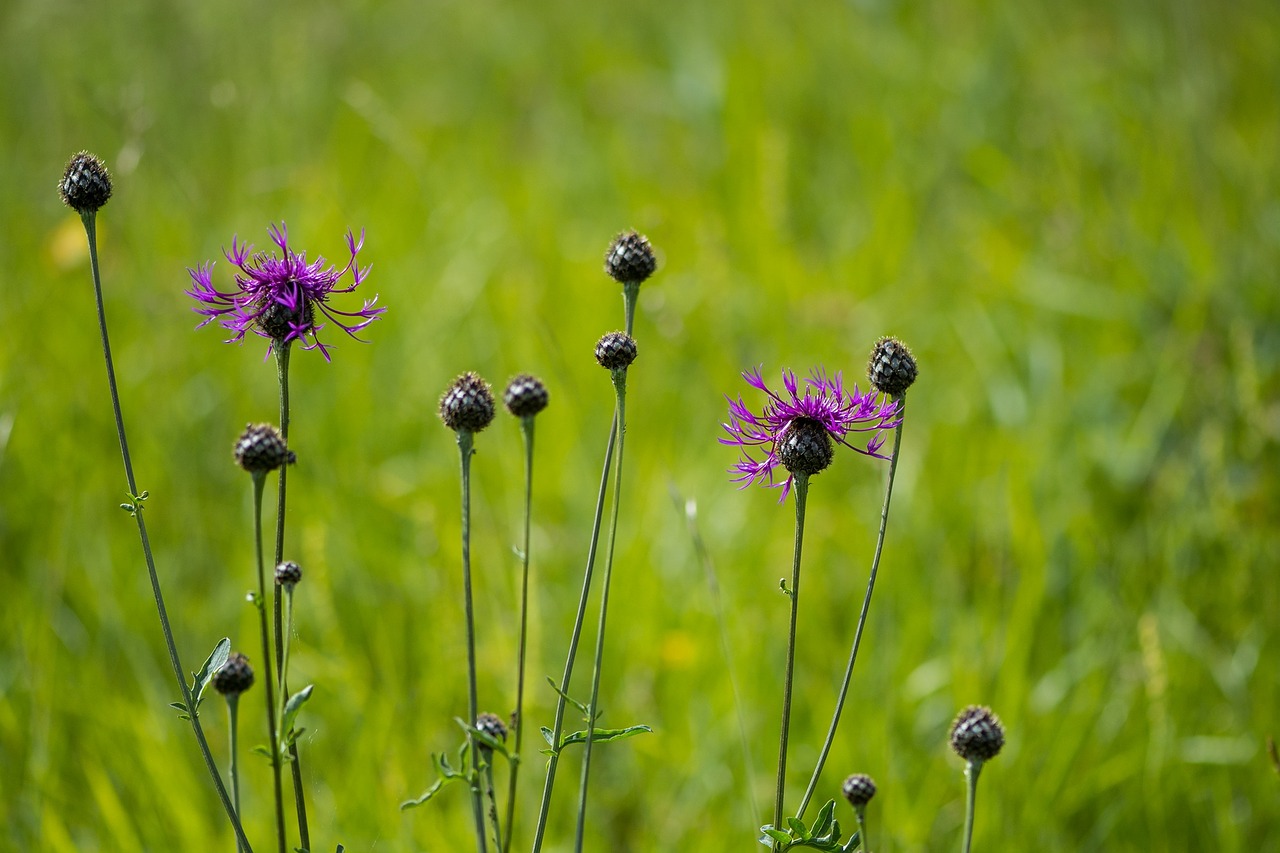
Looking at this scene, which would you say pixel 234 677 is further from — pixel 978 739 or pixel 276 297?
pixel 978 739

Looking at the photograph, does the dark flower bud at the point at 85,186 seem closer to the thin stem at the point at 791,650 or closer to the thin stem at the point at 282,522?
the thin stem at the point at 282,522

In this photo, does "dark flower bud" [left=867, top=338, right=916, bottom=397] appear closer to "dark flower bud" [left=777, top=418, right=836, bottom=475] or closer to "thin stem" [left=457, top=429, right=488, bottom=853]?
"dark flower bud" [left=777, top=418, right=836, bottom=475]

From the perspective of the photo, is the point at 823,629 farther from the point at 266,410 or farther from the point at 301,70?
the point at 301,70

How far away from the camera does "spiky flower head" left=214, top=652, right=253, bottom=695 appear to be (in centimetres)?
137

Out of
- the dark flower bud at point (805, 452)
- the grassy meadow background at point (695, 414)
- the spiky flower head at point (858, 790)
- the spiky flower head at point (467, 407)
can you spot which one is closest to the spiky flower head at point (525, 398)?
the spiky flower head at point (467, 407)

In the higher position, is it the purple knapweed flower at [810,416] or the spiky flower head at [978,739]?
the purple knapweed flower at [810,416]

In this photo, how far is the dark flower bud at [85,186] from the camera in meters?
1.18

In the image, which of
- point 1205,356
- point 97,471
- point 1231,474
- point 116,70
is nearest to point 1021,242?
point 1205,356

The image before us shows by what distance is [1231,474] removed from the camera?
2957 mm

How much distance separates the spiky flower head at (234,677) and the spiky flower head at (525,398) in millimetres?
458

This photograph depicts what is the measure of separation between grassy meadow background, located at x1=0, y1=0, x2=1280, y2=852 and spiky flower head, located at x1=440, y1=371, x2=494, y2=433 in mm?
348

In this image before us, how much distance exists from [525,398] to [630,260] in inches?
8.4

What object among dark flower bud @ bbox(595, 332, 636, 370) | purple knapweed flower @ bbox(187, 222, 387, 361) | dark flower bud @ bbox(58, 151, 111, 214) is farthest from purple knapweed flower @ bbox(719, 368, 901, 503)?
dark flower bud @ bbox(58, 151, 111, 214)

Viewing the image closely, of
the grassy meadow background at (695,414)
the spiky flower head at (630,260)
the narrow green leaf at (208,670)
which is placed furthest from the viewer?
the grassy meadow background at (695,414)
